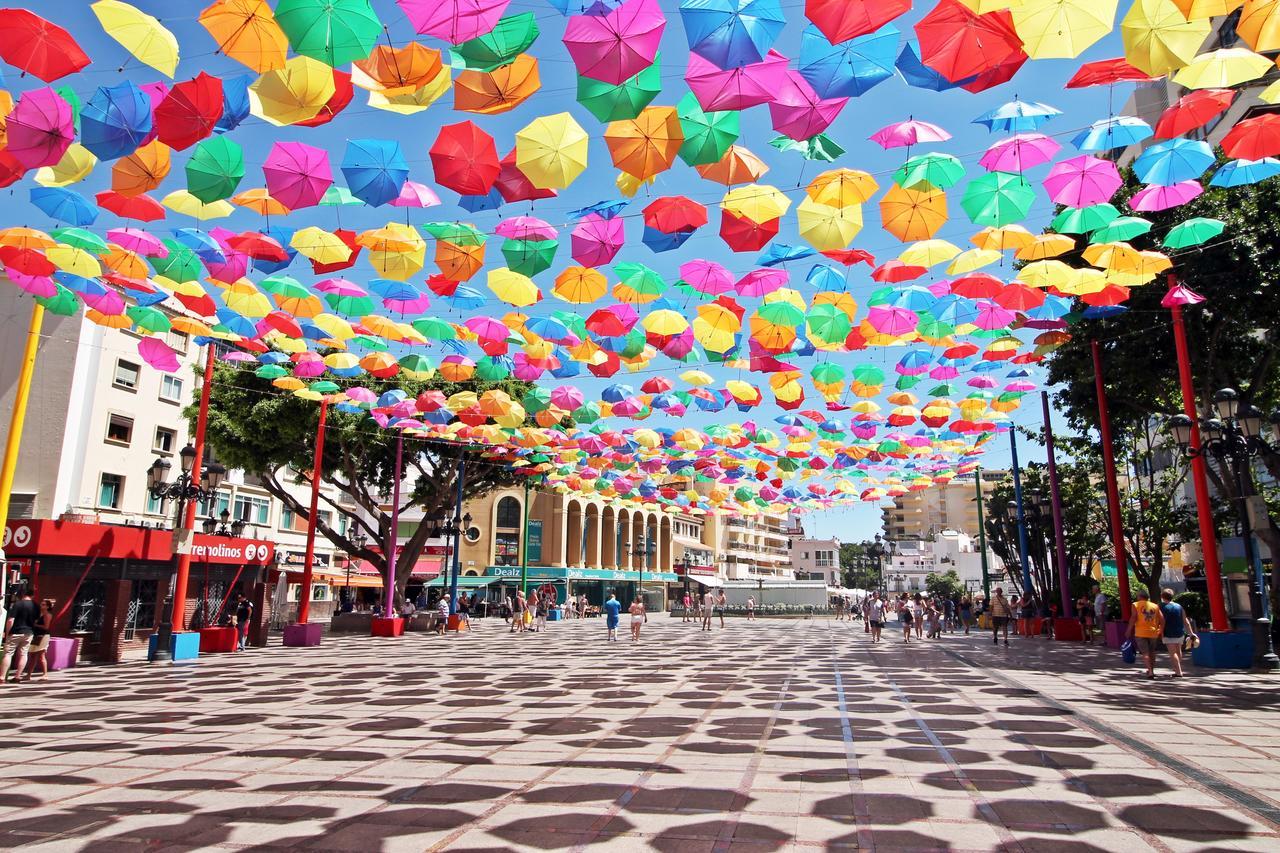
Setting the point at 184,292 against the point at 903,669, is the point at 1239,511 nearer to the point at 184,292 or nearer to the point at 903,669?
the point at 903,669

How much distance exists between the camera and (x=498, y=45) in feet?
21.8

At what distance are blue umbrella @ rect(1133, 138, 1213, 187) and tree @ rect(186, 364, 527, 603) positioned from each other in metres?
→ 20.4

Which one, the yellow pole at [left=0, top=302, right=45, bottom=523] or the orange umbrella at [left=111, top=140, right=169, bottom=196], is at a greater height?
the orange umbrella at [left=111, top=140, right=169, bottom=196]

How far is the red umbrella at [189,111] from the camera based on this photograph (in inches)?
288

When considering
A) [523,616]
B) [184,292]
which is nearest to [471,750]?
[184,292]

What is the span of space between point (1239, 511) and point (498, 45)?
1559cm

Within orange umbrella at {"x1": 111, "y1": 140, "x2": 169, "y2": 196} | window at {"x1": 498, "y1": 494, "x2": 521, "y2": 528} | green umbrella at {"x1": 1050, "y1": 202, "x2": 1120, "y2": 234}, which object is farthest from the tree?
window at {"x1": 498, "y1": 494, "x2": 521, "y2": 528}

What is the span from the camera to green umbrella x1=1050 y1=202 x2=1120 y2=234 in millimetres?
10633

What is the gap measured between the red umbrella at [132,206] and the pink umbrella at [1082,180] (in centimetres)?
1099

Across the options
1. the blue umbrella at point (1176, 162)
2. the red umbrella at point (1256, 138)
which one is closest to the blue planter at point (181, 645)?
the blue umbrella at point (1176, 162)

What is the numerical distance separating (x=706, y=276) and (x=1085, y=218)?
5.27 metres

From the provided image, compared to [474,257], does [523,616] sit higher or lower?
lower

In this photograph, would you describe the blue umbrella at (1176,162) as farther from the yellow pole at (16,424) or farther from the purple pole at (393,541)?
the purple pole at (393,541)

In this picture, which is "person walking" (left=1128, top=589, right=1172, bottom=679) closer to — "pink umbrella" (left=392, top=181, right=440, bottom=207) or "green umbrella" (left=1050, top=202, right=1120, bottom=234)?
"green umbrella" (left=1050, top=202, right=1120, bottom=234)
